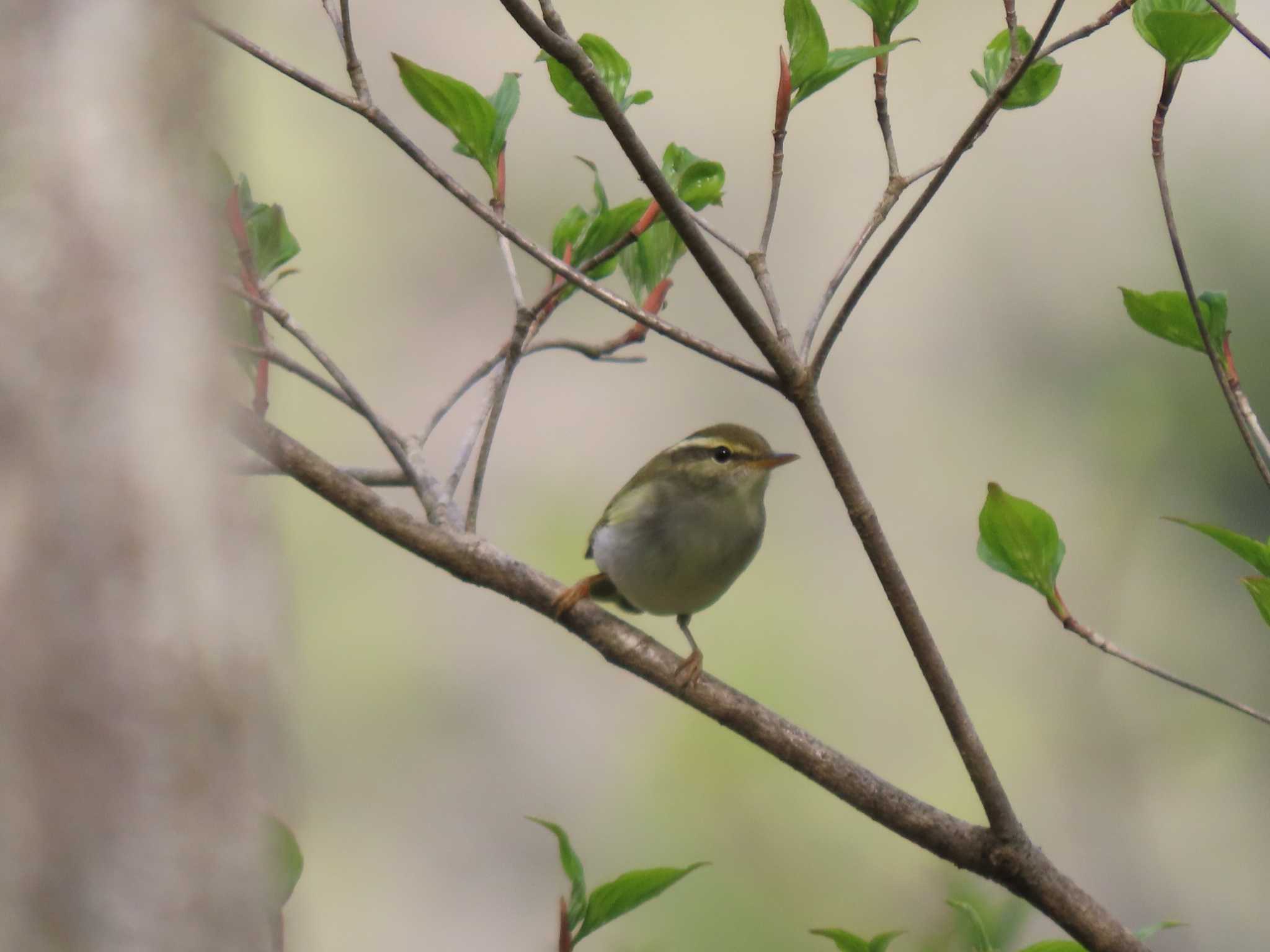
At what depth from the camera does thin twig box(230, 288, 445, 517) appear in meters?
1.34

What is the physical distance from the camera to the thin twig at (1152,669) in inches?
38.8

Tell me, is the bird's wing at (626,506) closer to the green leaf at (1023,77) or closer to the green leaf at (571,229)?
the green leaf at (571,229)

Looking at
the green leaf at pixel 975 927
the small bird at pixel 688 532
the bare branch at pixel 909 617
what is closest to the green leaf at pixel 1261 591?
the bare branch at pixel 909 617

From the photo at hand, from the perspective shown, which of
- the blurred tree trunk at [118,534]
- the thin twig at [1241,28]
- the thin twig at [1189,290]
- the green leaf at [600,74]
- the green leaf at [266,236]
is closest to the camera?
the blurred tree trunk at [118,534]

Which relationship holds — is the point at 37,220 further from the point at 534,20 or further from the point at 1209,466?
the point at 1209,466

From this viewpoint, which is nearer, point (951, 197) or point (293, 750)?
point (293, 750)

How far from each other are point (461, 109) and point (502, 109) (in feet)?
0.25

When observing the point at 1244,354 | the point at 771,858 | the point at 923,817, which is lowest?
the point at 771,858

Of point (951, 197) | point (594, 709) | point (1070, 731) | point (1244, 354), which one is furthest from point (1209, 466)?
point (594, 709)

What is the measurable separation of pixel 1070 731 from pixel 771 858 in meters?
1.17

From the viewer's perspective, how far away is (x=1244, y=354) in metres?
Result: 4.21

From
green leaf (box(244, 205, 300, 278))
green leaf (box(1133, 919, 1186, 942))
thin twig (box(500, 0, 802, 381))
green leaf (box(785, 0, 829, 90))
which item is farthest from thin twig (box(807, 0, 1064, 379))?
green leaf (box(244, 205, 300, 278))

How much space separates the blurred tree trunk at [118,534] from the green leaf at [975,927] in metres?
0.70

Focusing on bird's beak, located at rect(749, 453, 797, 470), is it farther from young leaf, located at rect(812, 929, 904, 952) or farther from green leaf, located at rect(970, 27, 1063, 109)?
young leaf, located at rect(812, 929, 904, 952)
